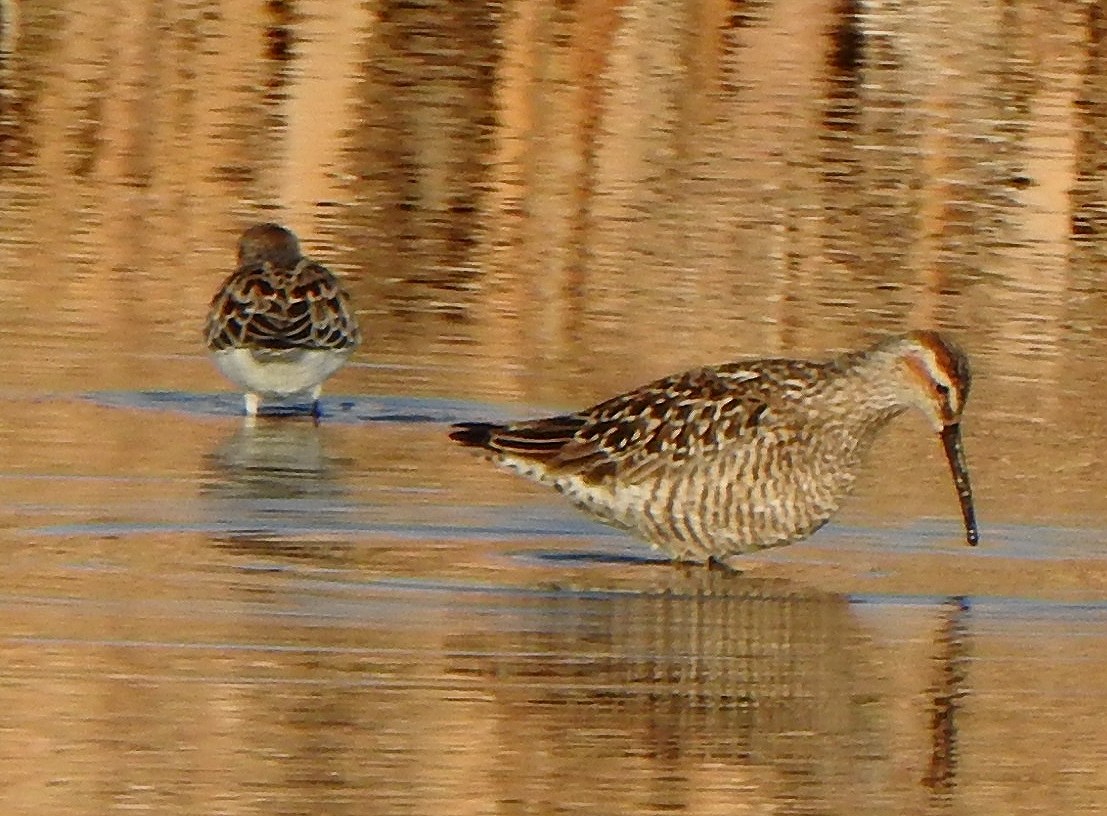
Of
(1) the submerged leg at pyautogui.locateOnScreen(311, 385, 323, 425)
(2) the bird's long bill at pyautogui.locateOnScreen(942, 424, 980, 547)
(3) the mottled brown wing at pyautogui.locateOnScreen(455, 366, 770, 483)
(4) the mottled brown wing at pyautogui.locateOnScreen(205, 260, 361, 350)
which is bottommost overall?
(1) the submerged leg at pyautogui.locateOnScreen(311, 385, 323, 425)

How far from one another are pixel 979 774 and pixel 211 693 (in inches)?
88.7

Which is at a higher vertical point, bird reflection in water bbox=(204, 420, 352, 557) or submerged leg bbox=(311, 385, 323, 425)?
bird reflection in water bbox=(204, 420, 352, 557)

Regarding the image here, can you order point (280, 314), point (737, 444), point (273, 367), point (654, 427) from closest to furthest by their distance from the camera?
point (737, 444) → point (654, 427) → point (273, 367) → point (280, 314)

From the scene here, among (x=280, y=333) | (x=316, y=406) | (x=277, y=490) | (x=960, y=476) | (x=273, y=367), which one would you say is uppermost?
(x=960, y=476)

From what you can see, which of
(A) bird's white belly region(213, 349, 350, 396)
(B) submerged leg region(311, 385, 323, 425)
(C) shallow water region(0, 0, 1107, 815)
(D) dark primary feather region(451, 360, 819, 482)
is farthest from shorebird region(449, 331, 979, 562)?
(B) submerged leg region(311, 385, 323, 425)

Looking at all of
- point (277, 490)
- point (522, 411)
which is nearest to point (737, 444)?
point (277, 490)

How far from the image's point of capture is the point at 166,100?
29.7 metres

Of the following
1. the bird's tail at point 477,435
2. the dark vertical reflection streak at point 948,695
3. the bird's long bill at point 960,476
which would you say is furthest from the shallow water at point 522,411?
the bird's tail at point 477,435

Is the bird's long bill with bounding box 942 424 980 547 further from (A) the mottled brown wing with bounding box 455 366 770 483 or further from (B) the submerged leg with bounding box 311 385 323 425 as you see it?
(B) the submerged leg with bounding box 311 385 323 425

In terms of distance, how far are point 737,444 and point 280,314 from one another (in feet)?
16.2

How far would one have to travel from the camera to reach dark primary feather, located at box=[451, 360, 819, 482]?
1230 centimetres

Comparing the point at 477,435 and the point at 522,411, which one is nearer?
the point at 477,435

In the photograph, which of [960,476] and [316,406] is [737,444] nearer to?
[960,476]

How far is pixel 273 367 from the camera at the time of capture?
16.4m
